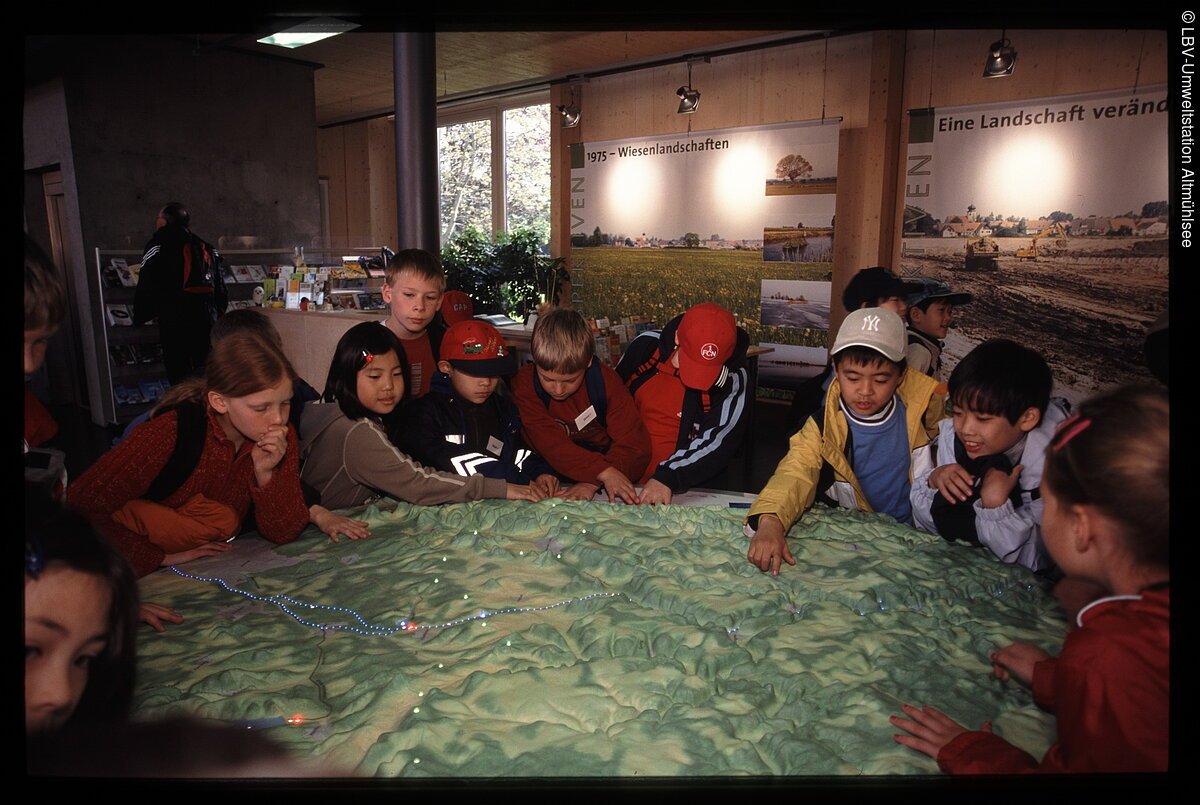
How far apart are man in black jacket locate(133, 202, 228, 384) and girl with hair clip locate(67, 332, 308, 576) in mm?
4042

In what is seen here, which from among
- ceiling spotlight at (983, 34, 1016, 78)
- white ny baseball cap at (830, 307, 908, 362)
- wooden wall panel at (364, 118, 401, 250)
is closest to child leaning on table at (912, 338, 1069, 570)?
white ny baseball cap at (830, 307, 908, 362)

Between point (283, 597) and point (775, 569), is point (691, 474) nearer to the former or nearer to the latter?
point (775, 569)

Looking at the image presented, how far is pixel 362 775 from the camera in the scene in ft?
3.59

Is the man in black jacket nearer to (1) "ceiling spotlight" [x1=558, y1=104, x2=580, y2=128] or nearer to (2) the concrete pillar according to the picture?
(2) the concrete pillar

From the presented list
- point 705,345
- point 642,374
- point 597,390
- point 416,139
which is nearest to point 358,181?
point 416,139

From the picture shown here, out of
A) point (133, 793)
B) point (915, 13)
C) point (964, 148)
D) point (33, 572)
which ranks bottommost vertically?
point (133, 793)

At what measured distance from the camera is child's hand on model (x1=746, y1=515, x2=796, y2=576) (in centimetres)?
173

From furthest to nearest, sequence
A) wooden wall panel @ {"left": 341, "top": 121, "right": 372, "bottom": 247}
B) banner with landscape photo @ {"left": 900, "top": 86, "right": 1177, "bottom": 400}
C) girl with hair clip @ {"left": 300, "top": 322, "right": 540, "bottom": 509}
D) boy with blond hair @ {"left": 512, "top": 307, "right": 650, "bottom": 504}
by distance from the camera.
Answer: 1. wooden wall panel @ {"left": 341, "top": 121, "right": 372, "bottom": 247}
2. banner with landscape photo @ {"left": 900, "top": 86, "right": 1177, "bottom": 400}
3. boy with blond hair @ {"left": 512, "top": 307, "right": 650, "bottom": 504}
4. girl with hair clip @ {"left": 300, "top": 322, "right": 540, "bottom": 509}

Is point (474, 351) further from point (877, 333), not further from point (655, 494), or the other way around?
point (877, 333)

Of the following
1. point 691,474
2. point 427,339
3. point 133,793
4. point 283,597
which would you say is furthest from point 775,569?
point 427,339

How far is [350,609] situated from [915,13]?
1.61m

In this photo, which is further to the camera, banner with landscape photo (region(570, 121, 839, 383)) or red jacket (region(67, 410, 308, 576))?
banner with landscape photo (region(570, 121, 839, 383))

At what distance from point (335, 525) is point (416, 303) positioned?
115cm

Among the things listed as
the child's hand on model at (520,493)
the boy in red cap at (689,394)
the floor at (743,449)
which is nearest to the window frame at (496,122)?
the floor at (743,449)
